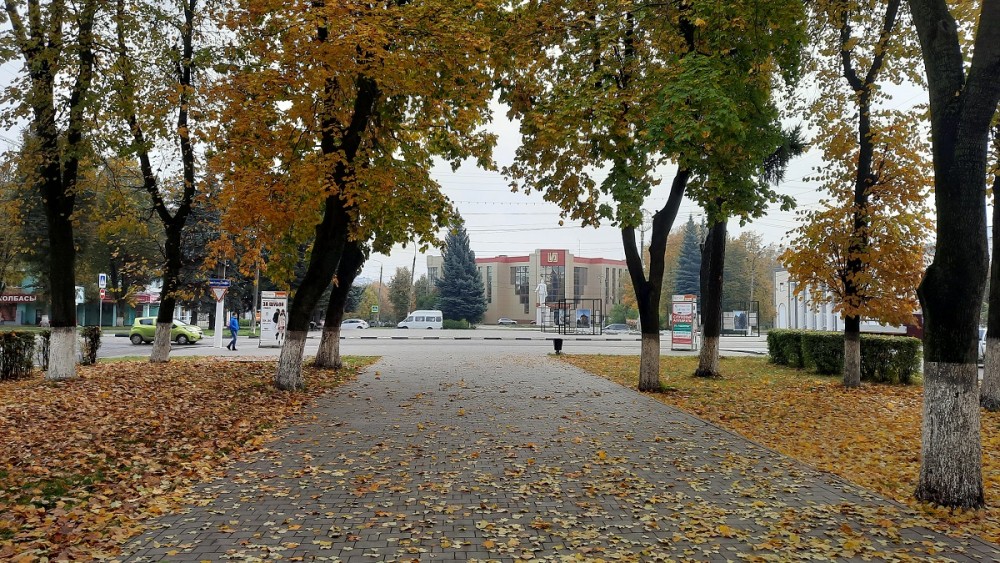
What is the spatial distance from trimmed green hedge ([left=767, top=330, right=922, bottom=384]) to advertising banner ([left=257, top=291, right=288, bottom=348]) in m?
19.2

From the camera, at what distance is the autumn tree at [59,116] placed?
11695 mm

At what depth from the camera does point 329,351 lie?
58.4ft

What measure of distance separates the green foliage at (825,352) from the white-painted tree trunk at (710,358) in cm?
352

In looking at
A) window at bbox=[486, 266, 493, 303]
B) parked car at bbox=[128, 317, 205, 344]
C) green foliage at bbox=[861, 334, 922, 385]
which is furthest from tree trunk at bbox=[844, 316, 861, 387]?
window at bbox=[486, 266, 493, 303]

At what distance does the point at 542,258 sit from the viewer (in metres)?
80.6

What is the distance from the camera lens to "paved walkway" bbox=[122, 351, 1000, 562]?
4.56 metres

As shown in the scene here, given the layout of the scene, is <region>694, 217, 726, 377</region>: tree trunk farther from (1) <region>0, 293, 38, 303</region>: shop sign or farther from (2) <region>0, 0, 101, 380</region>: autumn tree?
(1) <region>0, 293, 38, 303</region>: shop sign

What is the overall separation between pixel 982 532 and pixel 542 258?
7588 centimetres

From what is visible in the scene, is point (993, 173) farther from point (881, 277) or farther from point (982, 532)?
point (982, 532)

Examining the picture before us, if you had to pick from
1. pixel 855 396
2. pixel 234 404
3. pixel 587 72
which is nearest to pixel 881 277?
pixel 855 396

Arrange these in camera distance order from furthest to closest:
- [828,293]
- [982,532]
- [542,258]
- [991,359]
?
1. [542,258]
2. [828,293]
3. [991,359]
4. [982,532]

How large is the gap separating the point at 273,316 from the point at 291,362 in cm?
1588

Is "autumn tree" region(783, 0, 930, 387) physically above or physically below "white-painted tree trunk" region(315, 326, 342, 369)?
above

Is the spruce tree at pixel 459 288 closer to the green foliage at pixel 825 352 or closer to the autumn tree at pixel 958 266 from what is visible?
the green foliage at pixel 825 352
